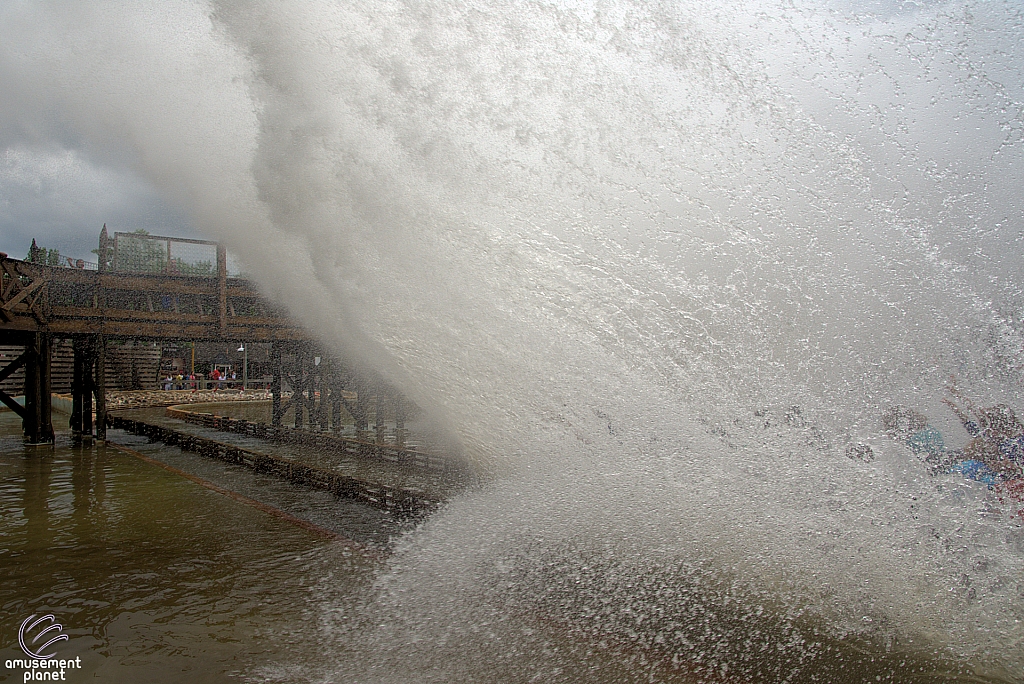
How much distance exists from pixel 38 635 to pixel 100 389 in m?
10.4

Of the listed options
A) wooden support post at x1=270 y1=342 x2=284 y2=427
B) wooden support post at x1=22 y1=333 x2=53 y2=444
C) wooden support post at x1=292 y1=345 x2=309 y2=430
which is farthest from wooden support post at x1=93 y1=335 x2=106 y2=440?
wooden support post at x1=292 y1=345 x2=309 y2=430

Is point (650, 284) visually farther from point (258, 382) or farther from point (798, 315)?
point (258, 382)

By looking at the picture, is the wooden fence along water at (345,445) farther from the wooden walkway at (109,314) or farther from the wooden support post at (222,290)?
the wooden support post at (222,290)

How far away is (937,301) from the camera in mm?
4539

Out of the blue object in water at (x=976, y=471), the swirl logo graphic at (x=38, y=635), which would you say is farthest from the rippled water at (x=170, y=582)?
the blue object in water at (x=976, y=471)

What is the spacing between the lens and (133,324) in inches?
480

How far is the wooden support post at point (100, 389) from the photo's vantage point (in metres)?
12.0

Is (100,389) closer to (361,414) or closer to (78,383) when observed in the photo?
(78,383)

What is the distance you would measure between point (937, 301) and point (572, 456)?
2.73 m

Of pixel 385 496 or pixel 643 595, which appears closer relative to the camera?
pixel 643 595

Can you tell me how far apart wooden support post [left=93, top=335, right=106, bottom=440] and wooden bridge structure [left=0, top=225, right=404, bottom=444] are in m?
0.02

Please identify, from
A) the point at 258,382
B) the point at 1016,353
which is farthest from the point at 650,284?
the point at 258,382

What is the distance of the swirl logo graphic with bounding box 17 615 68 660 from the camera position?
3270 millimetres

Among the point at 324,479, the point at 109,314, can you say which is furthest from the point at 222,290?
the point at 324,479
